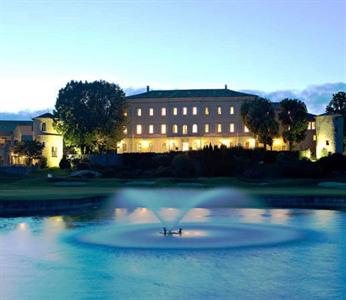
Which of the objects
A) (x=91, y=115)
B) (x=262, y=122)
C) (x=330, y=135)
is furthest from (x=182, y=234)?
(x=330, y=135)

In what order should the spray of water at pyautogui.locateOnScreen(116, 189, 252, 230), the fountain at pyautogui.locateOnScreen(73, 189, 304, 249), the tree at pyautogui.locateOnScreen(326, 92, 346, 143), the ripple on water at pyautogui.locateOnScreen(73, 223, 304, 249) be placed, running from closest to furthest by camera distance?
the ripple on water at pyautogui.locateOnScreen(73, 223, 304, 249) → the fountain at pyautogui.locateOnScreen(73, 189, 304, 249) → the spray of water at pyautogui.locateOnScreen(116, 189, 252, 230) → the tree at pyautogui.locateOnScreen(326, 92, 346, 143)

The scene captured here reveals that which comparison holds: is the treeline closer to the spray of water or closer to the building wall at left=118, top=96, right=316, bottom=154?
the spray of water

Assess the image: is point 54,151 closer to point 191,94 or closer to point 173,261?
point 191,94

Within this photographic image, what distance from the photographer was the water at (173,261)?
14.7 m

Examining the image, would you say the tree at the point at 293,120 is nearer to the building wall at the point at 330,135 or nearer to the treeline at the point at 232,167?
the building wall at the point at 330,135

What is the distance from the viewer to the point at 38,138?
9738 centimetres

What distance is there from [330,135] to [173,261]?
82988mm

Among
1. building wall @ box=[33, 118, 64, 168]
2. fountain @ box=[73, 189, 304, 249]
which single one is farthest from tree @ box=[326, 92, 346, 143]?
fountain @ box=[73, 189, 304, 249]

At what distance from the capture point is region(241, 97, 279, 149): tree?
3839 inches

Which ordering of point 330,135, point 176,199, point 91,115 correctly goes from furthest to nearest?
1. point 330,135
2. point 91,115
3. point 176,199

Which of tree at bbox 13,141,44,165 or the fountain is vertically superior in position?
tree at bbox 13,141,44,165

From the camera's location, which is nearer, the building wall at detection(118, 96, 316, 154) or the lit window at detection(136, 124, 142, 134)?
the building wall at detection(118, 96, 316, 154)

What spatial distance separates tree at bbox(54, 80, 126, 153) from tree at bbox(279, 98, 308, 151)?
2675 centimetres

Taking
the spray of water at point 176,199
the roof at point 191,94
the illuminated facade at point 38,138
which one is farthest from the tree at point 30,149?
the spray of water at point 176,199
